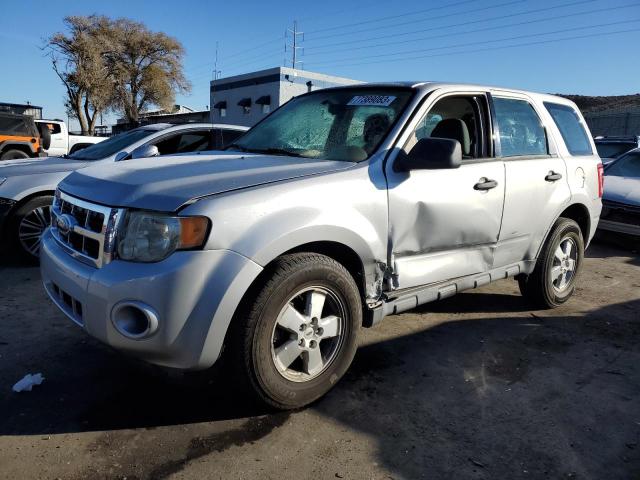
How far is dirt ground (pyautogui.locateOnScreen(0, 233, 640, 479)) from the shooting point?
2.34 m

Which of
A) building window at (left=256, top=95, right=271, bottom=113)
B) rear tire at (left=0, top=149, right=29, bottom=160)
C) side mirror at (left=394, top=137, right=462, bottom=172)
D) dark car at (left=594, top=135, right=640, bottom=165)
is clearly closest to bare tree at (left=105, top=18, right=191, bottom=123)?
building window at (left=256, top=95, right=271, bottom=113)

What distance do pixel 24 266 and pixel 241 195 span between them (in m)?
4.11

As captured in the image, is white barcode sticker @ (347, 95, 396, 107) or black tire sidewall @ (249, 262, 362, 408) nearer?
black tire sidewall @ (249, 262, 362, 408)

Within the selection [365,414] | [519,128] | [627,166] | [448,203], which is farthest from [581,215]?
[627,166]

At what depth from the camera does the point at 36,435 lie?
2490mm

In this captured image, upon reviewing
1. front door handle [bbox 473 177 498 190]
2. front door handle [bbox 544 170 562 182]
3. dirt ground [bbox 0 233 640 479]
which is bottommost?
dirt ground [bbox 0 233 640 479]

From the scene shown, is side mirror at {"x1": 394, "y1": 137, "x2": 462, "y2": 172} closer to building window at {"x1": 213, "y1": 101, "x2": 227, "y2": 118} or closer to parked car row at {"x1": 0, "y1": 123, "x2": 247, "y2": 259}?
parked car row at {"x1": 0, "y1": 123, "x2": 247, "y2": 259}

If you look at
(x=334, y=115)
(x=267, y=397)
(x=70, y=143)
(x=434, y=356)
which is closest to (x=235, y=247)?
(x=267, y=397)

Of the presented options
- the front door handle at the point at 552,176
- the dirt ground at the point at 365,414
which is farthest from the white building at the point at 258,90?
the dirt ground at the point at 365,414

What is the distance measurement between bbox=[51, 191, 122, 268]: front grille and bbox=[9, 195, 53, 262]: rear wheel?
2.77 m

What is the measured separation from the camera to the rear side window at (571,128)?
4.52m

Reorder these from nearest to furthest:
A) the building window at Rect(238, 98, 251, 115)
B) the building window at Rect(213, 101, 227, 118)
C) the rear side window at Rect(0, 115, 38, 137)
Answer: the rear side window at Rect(0, 115, 38, 137) → the building window at Rect(238, 98, 251, 115) → the building window at Rect(213, 101, 227, 118)

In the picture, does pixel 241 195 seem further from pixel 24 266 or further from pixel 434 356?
pixel 24 266

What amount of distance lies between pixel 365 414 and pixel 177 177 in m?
1.63
